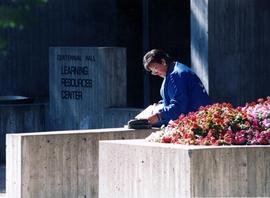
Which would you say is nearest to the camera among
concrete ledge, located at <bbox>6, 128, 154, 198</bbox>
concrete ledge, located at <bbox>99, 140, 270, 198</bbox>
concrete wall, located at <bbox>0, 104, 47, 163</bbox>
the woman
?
concrete ledge, located at <bbox>99, 140, 270, 198</bbox>

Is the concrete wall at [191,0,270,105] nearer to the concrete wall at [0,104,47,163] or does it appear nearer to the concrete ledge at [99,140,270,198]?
the concrete wall at [0,104,47,163]

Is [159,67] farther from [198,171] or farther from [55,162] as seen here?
[198,171]

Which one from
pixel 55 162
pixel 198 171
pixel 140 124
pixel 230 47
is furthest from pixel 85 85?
pixel 198 171

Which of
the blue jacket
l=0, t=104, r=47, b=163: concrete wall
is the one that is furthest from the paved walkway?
the blue jacket

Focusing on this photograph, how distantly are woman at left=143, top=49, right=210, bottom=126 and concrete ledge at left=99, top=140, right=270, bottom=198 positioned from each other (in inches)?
65.8

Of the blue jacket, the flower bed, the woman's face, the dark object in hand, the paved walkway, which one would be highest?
the woman's face

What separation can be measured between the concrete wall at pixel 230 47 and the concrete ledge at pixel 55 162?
4.39 m

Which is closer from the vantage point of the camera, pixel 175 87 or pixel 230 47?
pixel 175 87

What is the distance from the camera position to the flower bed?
8.16 metres

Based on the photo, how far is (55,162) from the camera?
1018cm

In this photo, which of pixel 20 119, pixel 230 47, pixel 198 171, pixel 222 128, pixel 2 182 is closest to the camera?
pixel 198 171

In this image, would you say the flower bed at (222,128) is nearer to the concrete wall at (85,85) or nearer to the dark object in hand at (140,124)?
the dark object in hand at (140,124)

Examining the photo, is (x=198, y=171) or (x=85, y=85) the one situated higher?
(x=85, y=85)

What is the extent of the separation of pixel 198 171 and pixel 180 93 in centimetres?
245
